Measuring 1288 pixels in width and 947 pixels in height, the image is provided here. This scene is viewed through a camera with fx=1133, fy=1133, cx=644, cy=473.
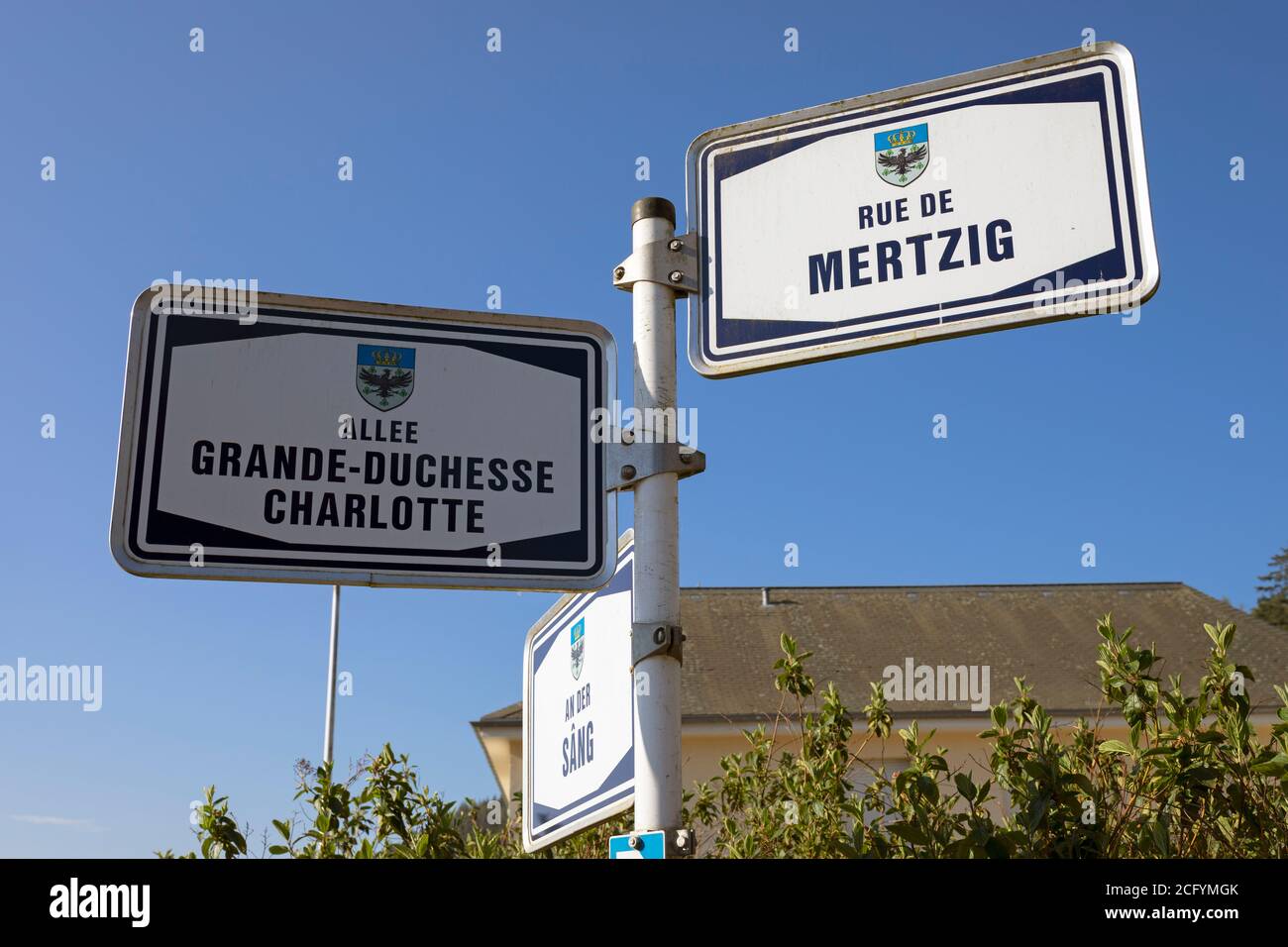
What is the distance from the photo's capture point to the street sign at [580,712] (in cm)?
Result: 247

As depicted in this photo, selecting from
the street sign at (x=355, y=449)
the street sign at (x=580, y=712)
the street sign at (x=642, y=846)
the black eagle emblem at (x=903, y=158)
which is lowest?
the street sign at (x=642, y=846)

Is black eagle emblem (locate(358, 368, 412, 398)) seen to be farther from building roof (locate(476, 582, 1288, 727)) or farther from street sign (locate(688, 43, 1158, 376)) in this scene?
building roof (locate(476, 582, 1288, 727))

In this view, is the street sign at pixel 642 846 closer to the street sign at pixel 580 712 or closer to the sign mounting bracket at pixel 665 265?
the street sign at pixel 580 712

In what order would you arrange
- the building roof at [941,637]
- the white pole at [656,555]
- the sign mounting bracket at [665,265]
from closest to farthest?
the white pole at [656,555]
the sign mounting bracket at [665,265]
the building roof at [941,637]

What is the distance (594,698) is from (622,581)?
29 centimetres

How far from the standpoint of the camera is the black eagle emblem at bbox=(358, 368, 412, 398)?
2.41 m

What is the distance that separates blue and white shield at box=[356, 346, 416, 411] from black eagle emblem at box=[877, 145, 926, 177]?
45.0 inches

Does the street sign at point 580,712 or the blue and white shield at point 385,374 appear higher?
the blue and white shield at point 385,374

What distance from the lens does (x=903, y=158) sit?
2557 mm

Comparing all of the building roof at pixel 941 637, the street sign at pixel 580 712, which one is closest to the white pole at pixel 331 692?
the building roof at pixel 941 637

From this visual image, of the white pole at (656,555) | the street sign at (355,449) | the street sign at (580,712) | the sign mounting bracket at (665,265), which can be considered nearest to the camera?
the street sign at (355,449)

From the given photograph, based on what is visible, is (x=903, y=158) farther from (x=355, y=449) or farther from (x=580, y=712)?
(x=580, y=712)

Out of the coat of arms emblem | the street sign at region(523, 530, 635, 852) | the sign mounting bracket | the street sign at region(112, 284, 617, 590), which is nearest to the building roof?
the street sign at region(523, 530, 635, 852)

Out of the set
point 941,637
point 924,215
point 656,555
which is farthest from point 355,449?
point 941,637
